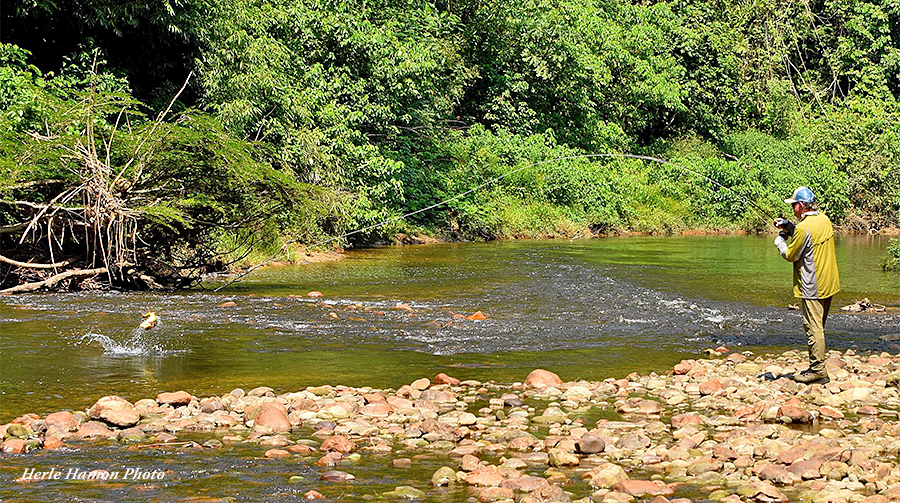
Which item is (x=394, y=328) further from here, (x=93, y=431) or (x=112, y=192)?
(x=93, y=431)

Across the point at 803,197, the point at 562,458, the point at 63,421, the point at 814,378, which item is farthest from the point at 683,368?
the point at 63,421

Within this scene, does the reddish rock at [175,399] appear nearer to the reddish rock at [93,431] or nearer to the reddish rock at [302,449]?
the reddish rock at [93,431]

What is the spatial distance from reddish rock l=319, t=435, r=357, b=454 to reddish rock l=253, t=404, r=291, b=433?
484mm

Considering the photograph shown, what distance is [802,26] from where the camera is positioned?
4172 cm

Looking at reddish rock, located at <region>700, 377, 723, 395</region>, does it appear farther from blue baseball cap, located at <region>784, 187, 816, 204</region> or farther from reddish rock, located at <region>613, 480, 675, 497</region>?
reddish rock, located at <region>613, 480, 675, 497</region>

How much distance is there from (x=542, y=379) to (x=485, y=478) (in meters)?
2.58

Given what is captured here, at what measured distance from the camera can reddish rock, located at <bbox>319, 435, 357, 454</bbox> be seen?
213 inches

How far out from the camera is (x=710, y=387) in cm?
705

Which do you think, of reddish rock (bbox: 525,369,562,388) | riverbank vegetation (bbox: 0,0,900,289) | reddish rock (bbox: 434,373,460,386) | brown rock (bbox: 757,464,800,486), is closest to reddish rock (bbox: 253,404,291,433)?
reddish rock (bbox: 434,373,460,386)

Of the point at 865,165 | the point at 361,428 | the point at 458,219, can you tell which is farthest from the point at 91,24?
the point at 865,165

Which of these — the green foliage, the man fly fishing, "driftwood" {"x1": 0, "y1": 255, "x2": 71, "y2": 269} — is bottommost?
the green foliage

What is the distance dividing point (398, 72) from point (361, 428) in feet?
58.0

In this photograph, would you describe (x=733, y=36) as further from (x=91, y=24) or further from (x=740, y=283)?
(x=91, y=24)

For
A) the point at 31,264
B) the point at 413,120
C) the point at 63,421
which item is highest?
the point at 413,120
